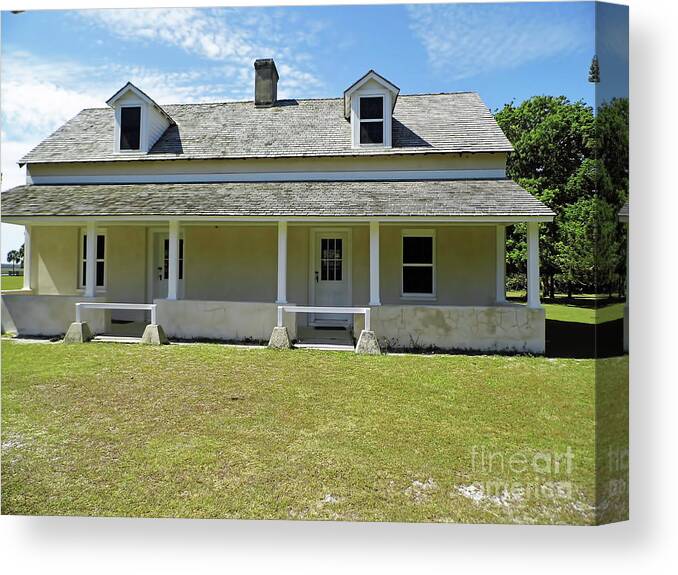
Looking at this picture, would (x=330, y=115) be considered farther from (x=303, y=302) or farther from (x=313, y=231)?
(x=303, y=302)

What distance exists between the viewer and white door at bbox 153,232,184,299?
11398 mm

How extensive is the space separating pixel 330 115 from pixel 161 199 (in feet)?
19.3

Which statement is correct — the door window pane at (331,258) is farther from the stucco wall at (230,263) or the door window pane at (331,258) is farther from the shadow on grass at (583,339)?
the shadow on grass at (583,339)

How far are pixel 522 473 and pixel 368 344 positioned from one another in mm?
Answer: 4473

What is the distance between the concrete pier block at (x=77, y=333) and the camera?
28.6 ft

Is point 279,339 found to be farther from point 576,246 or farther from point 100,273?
point 576,246

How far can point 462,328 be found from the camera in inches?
328

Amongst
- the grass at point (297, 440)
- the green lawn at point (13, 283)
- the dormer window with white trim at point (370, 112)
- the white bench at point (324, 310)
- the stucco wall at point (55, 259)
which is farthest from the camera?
the stucco wall at point (55, 259)

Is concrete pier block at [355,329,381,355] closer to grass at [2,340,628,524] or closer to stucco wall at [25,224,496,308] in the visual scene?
grass at [2,340,628,524]

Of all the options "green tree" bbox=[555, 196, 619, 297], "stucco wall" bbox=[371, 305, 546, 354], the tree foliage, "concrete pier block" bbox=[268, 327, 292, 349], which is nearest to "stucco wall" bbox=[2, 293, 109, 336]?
"concrete pier block" bbox=[268, 327, 292, 349]

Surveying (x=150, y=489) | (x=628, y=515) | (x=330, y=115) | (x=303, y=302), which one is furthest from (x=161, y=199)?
(x=628, y=515)

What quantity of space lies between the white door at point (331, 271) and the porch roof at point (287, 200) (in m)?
1.53

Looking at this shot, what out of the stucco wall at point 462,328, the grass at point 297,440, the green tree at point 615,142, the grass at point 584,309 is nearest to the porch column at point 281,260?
the stucco wall at point 462,328

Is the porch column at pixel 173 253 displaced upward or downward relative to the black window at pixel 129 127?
downward
